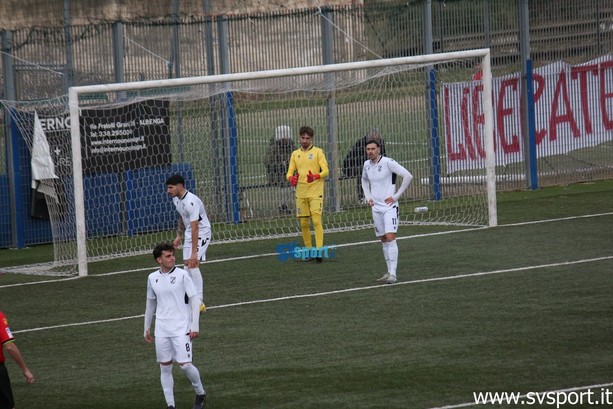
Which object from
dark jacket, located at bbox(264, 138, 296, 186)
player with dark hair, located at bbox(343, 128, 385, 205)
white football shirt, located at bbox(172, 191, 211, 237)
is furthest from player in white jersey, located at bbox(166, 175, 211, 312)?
player with dark hair, located at bbox(343, 128, 385, 205)

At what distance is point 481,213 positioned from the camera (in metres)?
21.0

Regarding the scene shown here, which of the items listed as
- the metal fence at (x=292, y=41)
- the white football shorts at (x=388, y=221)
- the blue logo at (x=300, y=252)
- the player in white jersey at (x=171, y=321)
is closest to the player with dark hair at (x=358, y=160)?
the metal fence at (x=292, y=41)

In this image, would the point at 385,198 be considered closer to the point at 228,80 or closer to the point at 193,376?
the point at 228,80

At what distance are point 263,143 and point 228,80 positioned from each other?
10.1 ft

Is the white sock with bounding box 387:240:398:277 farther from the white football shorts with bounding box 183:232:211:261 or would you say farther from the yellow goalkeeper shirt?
the white football shorts with bounding box 183:232:211:261

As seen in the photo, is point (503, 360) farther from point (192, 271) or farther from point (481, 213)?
point (481, 213)

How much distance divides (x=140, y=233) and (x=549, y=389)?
1224cm

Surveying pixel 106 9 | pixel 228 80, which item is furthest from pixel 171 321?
pixel 106 9

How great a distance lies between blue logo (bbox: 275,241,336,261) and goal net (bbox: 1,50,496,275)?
1.93 meters

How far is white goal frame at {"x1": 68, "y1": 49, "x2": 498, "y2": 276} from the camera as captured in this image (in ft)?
57.9

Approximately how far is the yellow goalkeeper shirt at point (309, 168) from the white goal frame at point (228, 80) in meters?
2.04

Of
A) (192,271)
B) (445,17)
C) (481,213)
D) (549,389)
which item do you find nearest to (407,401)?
(549,389)

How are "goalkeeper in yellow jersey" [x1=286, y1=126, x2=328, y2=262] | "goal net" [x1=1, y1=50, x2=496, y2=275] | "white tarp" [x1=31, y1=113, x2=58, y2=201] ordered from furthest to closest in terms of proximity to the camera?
"goal net" [x1=1, y1=50, x2=496, y2=275] → "white tarp" [x1=31, y1=113, x2=58, y2=201] → "goalkeeper in yellow jersey" [x1=286, y1=126, x2=328, y2=262]

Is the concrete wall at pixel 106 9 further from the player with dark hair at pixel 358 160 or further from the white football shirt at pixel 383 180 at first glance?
the white football shirt at pixel 383 180
